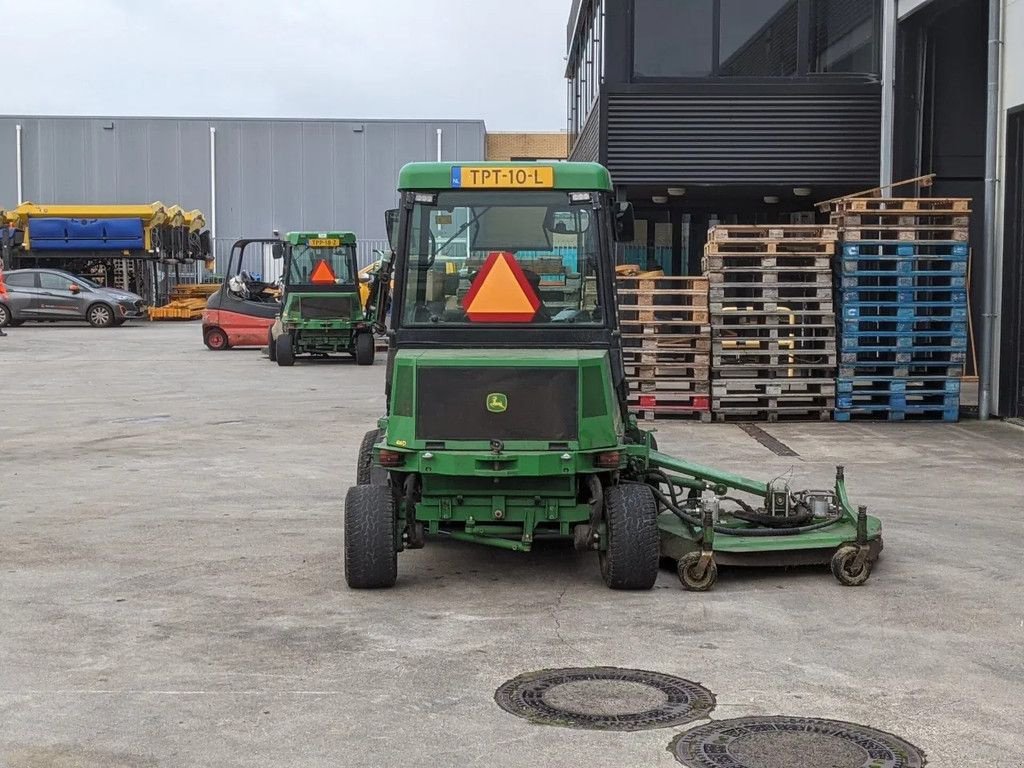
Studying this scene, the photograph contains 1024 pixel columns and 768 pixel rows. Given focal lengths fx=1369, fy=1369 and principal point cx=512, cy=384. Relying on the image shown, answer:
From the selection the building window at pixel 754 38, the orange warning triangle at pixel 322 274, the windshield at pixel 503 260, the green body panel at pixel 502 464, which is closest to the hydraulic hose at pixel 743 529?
the green body panel at pixel 502 464

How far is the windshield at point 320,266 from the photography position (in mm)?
23547

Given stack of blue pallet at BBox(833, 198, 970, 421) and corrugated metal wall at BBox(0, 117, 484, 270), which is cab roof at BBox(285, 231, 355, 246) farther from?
corrugated metal wall at BBox(0, 117, 484, 270)

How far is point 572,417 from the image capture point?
275 inches

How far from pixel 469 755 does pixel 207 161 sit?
47.5 metres

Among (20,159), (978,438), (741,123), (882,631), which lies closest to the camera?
(882,631)

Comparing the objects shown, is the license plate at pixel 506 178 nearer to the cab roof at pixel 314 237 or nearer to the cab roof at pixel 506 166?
the cab roof at pixel 506 166

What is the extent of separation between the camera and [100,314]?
3556 centimetres

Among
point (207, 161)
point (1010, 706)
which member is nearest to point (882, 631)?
point (1010, 706)

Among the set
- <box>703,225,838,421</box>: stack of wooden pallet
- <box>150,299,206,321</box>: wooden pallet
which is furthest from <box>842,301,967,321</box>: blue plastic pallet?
<box>150,299,206,321</box>: wooden pallet

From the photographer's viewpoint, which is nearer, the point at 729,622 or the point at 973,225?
the point at 729,622

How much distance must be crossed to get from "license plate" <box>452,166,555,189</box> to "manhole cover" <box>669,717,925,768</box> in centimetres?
340

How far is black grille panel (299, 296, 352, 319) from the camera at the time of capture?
2338 centimetres

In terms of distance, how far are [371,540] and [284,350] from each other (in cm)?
1632

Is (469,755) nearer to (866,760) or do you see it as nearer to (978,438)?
(866,760)
